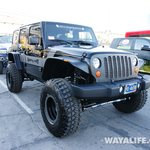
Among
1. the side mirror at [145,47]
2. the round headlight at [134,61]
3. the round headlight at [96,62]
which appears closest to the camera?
the round headlight at [96,62]

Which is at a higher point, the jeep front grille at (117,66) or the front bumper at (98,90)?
the jeep front grille at (117,66)

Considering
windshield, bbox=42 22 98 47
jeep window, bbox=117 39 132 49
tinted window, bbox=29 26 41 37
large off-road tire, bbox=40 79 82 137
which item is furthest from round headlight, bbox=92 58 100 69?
jeep window, bbox=117 39 132 49

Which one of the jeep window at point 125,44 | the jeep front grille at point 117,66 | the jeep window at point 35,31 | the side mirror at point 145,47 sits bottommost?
the jeep front grille at point 117,66

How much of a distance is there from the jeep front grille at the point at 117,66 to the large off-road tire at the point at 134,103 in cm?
70

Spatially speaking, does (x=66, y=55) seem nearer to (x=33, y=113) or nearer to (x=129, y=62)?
(x=129, y=62)

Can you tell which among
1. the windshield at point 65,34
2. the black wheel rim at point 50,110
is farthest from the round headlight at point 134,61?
the black wheel rim at point 50,110

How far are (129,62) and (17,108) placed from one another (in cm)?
270

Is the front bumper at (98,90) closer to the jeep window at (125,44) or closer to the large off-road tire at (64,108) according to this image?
the large off-road tire at (64,108)

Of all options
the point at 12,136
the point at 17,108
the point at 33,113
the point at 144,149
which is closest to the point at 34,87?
the point at 17,108

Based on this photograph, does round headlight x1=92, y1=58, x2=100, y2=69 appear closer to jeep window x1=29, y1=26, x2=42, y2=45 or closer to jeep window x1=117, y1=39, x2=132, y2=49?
jeep window x1=29, y1=26, x2=42, y2=45

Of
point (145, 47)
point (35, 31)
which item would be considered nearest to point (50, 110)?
point (35, 31)

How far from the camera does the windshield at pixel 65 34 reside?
11.4 ft

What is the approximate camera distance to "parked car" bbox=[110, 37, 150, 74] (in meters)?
6.01

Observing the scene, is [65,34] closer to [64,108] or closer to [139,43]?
[64,108]
